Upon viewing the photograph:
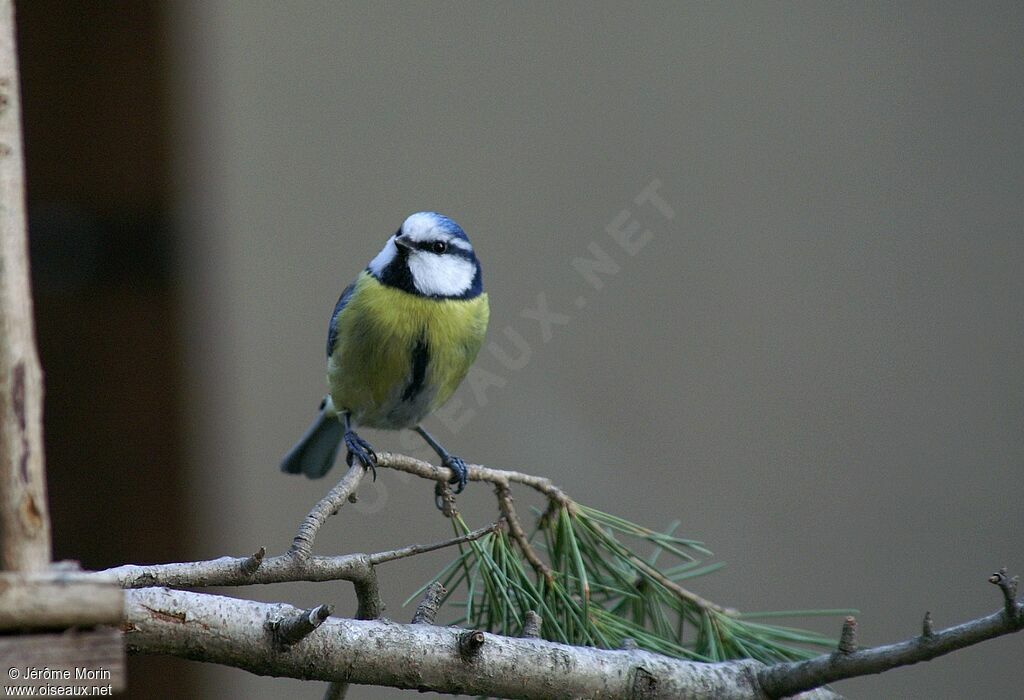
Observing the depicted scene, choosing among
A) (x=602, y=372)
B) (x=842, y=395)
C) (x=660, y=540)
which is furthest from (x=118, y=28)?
(x=842, y=395)

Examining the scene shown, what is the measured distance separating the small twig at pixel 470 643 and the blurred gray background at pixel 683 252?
3.32 ft

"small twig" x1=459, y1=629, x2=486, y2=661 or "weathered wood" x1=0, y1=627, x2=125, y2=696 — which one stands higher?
"weathered wood" x1=0, y1=627, x2=125, y2=696

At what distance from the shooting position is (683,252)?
6.01 feet

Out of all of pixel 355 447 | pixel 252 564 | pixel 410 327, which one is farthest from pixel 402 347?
pixel 252 564

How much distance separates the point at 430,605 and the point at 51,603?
29 cm

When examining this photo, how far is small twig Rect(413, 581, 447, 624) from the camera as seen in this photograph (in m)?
0.73

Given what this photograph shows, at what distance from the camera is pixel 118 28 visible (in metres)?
1.61

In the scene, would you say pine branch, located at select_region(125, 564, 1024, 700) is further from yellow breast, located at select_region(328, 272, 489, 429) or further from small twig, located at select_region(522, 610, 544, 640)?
yellow breast, located at select_region(328, 272, 489, 429)

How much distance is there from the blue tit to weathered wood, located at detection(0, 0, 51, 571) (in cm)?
65

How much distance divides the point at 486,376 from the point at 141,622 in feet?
3.82

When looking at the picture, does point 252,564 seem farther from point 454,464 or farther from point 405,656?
A: point 454,464

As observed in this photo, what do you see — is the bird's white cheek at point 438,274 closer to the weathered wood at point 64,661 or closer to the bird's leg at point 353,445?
the bird's leg at point 353,445

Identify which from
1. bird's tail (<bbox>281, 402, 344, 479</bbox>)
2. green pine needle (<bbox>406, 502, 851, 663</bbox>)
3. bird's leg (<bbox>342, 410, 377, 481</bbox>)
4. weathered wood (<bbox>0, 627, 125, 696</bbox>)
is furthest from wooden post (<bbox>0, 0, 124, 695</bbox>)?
bird's tail (<bbox>281, 402, 344, 479</bbox>)

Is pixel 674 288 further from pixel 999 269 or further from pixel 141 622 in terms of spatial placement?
pixel 141 622
